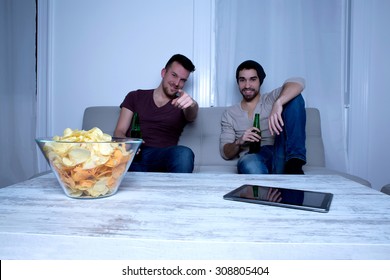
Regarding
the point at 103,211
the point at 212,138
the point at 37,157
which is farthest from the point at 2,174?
the point at 103,211

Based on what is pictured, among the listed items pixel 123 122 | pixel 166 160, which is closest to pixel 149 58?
pixel 123 122

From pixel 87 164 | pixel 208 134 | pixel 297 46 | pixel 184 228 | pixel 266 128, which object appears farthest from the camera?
pixel 297 46

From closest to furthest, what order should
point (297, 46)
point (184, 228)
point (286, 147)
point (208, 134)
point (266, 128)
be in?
point (184, 228) < point (286, 147) < point (266, 128) < point (208, 134) < point (297, 46)

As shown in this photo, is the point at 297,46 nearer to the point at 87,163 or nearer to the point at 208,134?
the point at 208,134

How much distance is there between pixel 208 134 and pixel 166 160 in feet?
1.59

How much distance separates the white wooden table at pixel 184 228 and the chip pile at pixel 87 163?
4 centimetres

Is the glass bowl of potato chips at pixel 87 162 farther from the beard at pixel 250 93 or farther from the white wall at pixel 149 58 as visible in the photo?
the white wall at pixel 149 58

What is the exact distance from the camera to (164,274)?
1.58ft

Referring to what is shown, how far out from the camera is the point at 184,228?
1.69ft

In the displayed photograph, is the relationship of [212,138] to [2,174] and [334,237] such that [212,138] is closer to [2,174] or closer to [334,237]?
[334,237]

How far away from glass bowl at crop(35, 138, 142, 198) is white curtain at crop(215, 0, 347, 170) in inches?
67.4

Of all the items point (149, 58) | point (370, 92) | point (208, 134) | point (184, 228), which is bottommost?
point (184, 228)

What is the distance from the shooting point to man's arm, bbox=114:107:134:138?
1879 mm

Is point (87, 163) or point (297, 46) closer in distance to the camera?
point (87, 163)
